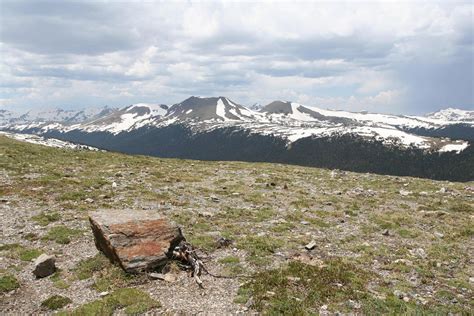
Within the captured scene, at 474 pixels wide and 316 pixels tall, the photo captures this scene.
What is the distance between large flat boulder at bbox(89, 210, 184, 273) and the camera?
19625mm

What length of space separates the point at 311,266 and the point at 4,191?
26.4m

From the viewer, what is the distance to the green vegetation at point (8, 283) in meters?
18.3

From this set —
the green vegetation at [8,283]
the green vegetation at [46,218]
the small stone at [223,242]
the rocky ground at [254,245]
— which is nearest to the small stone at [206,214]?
the rocky ground at [254,245]

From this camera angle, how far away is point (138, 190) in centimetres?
3612

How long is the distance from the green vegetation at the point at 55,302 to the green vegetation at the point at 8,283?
2404 millimetres

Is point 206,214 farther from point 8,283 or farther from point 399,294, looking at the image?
point 399,294

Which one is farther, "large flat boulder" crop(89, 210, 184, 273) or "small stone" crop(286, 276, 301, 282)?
"large flat boulder" crop(89, 210, 184, 273)

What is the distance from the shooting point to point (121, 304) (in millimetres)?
16797

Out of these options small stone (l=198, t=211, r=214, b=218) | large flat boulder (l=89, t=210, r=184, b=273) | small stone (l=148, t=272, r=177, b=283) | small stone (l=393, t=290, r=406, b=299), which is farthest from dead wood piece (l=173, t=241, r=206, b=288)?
small stone (l=393, t=290, r=406, b=299)

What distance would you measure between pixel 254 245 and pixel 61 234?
12.0 m

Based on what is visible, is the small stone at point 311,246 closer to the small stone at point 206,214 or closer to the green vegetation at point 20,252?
the small stone at point 206,214

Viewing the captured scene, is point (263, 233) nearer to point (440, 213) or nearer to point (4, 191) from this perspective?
point (440, 213)

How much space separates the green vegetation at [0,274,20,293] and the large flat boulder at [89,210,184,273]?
4.31 meters

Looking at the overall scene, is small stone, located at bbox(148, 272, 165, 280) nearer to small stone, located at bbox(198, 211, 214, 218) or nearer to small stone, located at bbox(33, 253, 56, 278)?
small stone, located at bbox(33, 253, 56, 278)
